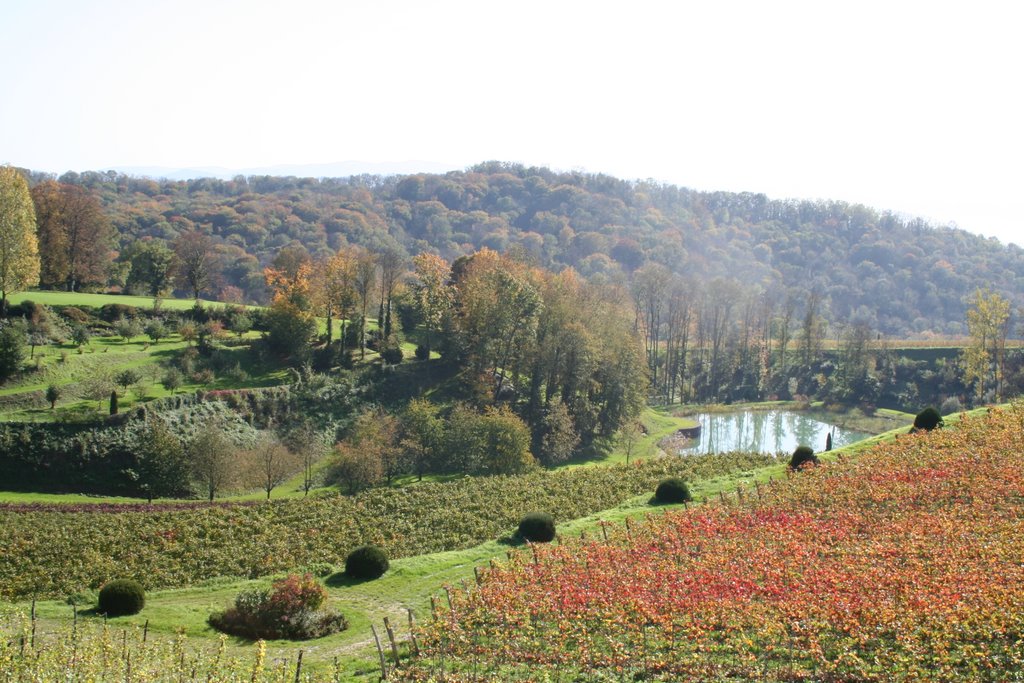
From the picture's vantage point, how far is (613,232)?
6220 inches

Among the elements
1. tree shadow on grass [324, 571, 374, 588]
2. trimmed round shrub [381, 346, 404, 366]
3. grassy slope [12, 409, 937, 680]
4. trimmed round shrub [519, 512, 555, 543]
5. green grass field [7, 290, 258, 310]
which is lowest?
tree shadow on grass [324, 571, 374, 588]

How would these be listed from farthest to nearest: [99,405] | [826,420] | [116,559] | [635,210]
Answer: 1. [635,210]
2. [826,420]
3. [99,405]
4. [116,559]

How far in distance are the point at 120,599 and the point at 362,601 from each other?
6.42m

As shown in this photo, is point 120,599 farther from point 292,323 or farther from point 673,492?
point 292,323

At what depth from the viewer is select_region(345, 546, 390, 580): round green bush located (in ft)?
80.4

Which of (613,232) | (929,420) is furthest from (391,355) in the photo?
(613,232)

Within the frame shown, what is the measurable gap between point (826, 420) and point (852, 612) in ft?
194

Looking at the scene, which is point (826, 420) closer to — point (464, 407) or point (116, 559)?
point (464, 407)

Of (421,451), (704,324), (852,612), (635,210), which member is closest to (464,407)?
(421,451)

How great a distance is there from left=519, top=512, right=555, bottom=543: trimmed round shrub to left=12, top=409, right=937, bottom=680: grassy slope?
0.82m

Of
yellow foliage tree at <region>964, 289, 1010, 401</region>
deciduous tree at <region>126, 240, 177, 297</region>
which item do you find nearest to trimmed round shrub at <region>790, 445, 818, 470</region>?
yellow foliage tree at <region>964, 289, 1010, 401</region>

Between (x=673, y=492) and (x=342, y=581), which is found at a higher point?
(x=673, y=492)

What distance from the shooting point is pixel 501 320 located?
54406 millimetres

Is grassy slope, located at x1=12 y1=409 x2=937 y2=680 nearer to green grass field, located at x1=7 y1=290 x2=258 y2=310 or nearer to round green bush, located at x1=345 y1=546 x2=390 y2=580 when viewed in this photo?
round green bush, located at x1=345 y1=546 x2=390 y2=580
